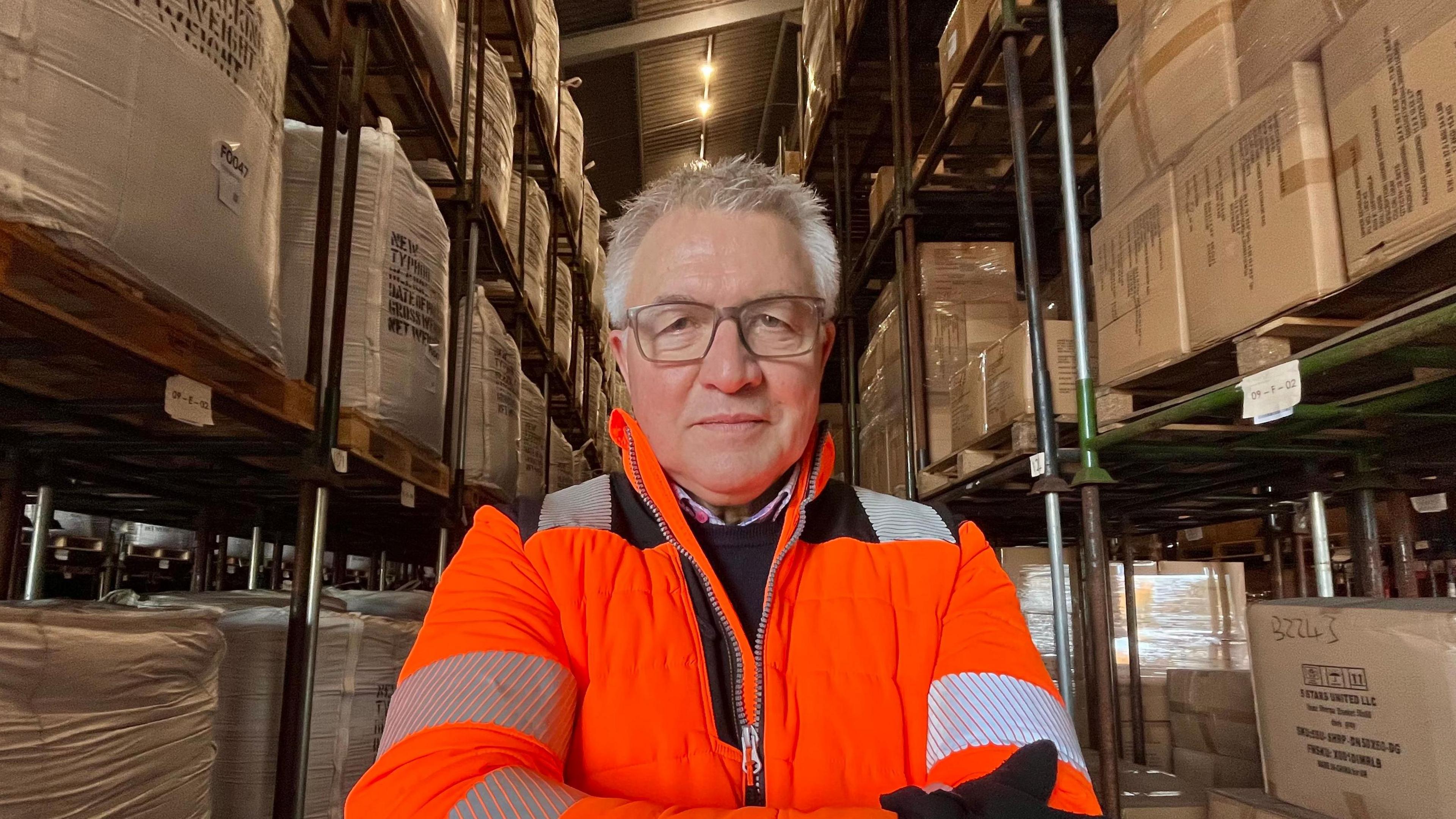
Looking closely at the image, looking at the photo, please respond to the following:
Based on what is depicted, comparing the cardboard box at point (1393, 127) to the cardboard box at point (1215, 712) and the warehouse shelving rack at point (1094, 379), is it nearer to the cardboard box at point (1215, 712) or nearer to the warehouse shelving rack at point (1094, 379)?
the warehouse shelving rack at point (1094, 379)

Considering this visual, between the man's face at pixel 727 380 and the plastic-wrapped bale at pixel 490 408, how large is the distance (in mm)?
2744

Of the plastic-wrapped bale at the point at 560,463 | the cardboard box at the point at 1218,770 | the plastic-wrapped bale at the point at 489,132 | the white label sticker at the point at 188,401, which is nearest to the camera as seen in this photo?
the white label sticker at the point at 188,401

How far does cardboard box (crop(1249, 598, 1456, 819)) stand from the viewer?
6.20 feet

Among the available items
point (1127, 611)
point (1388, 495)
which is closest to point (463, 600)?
point (1388, 495)

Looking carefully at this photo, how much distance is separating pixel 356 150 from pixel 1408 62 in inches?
106

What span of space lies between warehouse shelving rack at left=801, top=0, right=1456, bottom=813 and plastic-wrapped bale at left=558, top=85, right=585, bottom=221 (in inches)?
96.9

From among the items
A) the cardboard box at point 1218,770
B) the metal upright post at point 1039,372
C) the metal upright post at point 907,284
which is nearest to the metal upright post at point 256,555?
the metal upright post at point 907,284

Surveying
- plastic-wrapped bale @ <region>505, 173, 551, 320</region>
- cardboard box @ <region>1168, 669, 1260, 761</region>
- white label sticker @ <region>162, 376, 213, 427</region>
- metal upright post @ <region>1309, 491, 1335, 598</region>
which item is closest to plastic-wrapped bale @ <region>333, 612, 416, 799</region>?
white label sticker @ <region>162, 376, 213, 427</region>

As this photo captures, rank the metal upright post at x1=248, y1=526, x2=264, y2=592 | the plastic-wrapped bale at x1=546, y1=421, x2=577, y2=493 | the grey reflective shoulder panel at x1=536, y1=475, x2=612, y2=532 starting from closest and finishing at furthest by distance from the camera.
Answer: the grey reflective shoulder panel at x1=536, y1=475, x2=612, y2=532
the metal upright post at x1=248, y1=526, x2=264, y2=592
the plastic-wrapped bale at x1=546, y1=421, x2=577, y2=493

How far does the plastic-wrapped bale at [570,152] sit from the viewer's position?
722cm

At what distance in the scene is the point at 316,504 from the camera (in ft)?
8.23

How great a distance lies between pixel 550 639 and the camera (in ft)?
4.25

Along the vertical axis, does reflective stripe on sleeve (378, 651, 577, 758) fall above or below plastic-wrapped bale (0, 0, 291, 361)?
below

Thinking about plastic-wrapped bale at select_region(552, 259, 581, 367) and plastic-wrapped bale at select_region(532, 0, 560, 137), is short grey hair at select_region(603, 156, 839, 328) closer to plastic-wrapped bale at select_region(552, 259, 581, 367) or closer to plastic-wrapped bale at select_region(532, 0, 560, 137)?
plastic-wrapped bale at select_region(532, 0, 560, 137)
